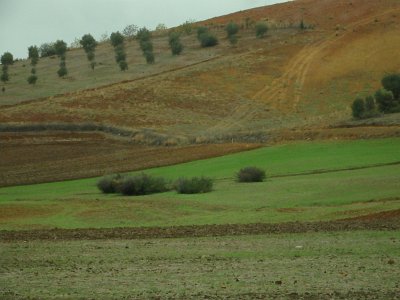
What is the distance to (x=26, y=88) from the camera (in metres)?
101

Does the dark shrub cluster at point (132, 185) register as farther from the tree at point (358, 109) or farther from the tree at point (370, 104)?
the tree at point (370, 104)

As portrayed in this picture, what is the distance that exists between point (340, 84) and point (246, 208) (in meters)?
57.6

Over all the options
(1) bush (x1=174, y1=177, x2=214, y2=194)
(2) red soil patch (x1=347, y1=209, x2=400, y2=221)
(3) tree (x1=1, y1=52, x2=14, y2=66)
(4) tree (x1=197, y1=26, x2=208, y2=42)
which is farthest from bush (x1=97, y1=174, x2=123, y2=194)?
(3) tree (x1=1, y1=52, x2=14, y2=66)

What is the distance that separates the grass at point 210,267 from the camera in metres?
16.8

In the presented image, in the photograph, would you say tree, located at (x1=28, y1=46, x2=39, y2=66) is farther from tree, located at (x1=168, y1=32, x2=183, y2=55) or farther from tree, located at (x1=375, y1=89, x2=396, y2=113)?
tree, located at (x1=375, y1=89, x2=396, y2=113)

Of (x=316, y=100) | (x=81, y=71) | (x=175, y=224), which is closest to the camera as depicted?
(x=175, y=224)

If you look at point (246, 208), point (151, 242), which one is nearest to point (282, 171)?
point (246, 208)

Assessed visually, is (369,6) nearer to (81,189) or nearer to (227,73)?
(227,73)

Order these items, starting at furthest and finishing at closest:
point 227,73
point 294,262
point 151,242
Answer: point 227,73 < point 151,242 < point 294,262

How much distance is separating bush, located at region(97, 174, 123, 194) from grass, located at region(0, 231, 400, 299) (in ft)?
76.6

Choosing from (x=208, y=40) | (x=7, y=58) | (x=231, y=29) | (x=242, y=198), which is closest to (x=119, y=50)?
(x=208, y=40)

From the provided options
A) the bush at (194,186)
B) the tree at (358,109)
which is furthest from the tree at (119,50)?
the bush at (194,186)

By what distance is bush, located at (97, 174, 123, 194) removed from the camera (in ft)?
169

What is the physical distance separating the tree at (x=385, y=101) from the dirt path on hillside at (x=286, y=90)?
1269cm
